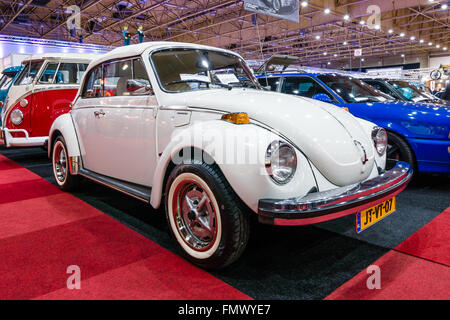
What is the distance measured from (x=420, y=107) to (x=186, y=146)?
3.44 metres

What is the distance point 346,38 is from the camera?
840 inches

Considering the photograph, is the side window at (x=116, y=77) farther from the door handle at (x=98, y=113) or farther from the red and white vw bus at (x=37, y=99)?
the red and white vw bus at (x=37, y=99)

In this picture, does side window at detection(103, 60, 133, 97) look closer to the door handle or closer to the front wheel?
the door handle

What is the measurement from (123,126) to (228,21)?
15.6 metres

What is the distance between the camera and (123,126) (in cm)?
306

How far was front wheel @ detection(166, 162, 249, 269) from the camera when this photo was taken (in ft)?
6.80

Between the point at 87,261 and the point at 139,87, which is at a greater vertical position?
the point at 139,87

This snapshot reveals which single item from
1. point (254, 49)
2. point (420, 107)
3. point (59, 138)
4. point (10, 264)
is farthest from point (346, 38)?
point (10, 264)

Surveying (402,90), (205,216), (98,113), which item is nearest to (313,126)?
(205,216)

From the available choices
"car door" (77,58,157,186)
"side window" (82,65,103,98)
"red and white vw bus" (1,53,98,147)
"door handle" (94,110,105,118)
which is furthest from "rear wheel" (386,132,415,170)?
"red and white vw bus" (1,53,98,147)

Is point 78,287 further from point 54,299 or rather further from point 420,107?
point 420,107

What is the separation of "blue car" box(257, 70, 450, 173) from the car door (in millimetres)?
1516

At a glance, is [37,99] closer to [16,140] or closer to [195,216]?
[16,140]

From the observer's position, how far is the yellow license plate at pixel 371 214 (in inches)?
88.4
